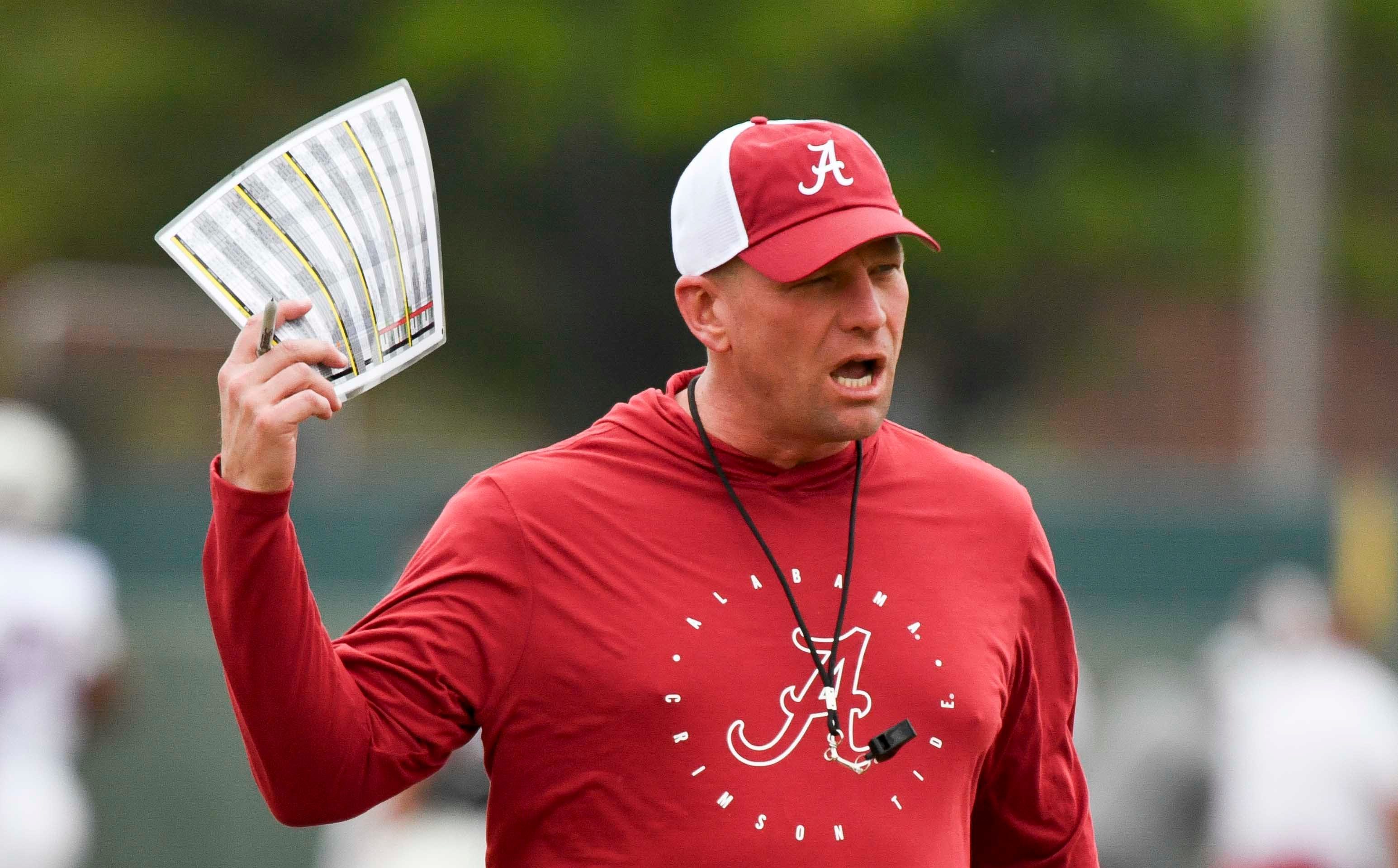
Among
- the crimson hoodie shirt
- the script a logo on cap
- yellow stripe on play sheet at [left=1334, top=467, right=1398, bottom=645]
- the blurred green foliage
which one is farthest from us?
the blurred green foliage

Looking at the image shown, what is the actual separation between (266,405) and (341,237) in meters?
0.35

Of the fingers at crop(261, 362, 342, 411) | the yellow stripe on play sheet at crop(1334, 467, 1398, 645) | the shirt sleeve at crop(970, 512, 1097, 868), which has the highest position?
the fingers at crop(261, 362, 342, 411)

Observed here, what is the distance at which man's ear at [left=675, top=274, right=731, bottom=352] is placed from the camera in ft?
10.3

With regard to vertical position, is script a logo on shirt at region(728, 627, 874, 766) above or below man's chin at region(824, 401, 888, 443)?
below

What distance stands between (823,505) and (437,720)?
0.68 m

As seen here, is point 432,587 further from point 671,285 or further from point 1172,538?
point 671,285

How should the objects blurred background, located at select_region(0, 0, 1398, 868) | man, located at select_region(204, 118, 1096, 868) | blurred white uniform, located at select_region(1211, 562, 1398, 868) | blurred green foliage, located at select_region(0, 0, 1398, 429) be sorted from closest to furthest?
man, located at select_region(204, 118, 1096, 868) < blurred white uniform, located at select_region(1211, 562, 1398, 868) < blurred background, located at select_region(0, 0, 1398, 868) < blurred green foliage, located at select_region(0, 0, 1398, 429)

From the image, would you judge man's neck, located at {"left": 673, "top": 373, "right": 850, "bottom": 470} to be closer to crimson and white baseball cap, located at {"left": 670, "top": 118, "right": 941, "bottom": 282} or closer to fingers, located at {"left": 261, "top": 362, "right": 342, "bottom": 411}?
crimson and white baseball cap, located at {"left": 670, "top": 118, "right": 941, "bottom": 282}

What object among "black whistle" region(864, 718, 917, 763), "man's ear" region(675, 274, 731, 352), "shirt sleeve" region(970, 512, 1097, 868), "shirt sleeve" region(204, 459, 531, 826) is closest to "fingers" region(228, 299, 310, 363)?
"shirt sleeve" region(204, 459, 531, 826)

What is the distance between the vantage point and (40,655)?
26.1 feet

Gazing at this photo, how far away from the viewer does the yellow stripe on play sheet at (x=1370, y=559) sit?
434 inches

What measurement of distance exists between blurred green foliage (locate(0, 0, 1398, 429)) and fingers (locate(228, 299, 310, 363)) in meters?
13.3

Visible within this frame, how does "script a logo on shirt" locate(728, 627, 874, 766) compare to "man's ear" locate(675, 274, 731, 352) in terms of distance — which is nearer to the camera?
"script a logo on shirt" locate(728, 627, 874, 766)

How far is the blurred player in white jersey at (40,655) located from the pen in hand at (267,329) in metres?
5.61
